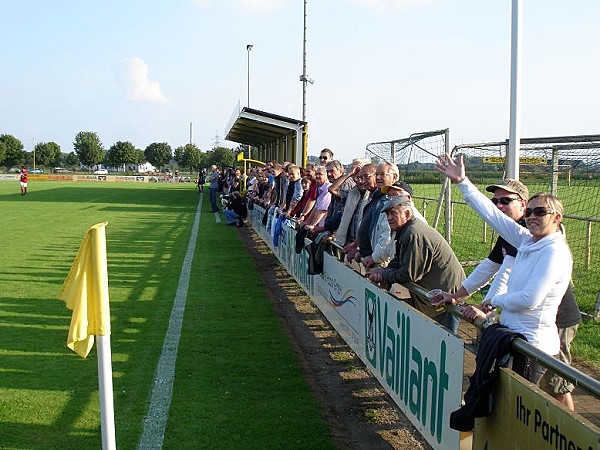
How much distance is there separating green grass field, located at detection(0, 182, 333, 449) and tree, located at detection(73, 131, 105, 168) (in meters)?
125

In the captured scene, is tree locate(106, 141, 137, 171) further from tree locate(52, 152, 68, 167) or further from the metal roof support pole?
the metal roof support pole

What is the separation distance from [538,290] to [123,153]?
136m

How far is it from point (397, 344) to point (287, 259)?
6948 millimetres

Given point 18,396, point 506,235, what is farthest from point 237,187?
point 506,235

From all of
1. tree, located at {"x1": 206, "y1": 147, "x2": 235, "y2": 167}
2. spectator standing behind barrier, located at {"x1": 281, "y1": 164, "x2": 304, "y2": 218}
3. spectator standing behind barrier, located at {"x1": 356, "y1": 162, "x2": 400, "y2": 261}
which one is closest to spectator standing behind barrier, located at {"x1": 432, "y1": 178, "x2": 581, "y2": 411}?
spectator standing behind barrier, located at {"x1": 356, "y1": 162, "x2": 400, "y2": 261}

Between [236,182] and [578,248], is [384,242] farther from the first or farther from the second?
[236,182]

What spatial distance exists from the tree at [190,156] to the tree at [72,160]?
23682mm

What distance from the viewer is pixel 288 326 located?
28.6 feet

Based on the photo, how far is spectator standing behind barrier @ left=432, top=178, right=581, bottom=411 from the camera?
445 centimetres

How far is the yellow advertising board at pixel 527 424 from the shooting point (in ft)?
8.97

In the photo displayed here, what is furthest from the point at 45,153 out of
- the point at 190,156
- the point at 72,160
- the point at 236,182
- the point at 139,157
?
the point at 236,182

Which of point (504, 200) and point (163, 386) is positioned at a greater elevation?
point (504, 200)

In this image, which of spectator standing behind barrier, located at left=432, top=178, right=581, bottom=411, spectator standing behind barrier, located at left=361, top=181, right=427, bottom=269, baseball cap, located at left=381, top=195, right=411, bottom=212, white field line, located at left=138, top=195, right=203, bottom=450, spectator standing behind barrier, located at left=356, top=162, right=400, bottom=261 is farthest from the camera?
spectator standing behind barrier, located at left=356, top=162, right=400, bottom=261

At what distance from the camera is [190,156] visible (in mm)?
125750
